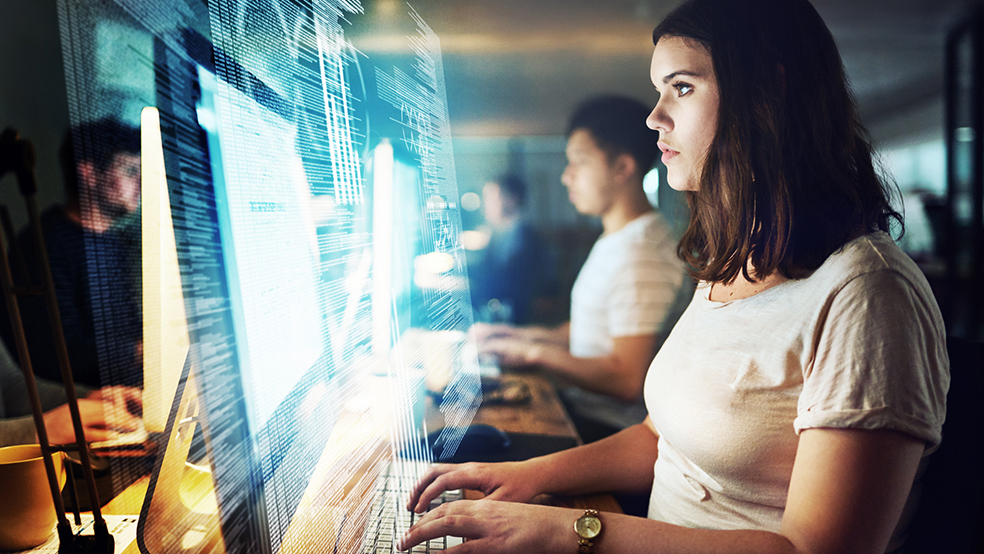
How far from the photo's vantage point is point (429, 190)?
64 cm

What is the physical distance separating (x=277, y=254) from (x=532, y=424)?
66 centimetres

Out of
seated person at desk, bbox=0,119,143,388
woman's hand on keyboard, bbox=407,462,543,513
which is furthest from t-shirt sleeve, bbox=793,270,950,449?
seated person at desk, bbox=0,119,143,388

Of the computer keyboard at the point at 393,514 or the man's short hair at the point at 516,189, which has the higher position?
the man's short hair at the point at 516,189

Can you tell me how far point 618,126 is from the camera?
1286 mm

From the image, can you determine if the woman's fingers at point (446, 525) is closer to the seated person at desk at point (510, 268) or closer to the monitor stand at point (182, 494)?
the monitor stand at point (182, 494)

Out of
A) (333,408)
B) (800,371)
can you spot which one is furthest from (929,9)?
(333,408)

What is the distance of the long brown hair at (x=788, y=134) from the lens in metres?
0.57

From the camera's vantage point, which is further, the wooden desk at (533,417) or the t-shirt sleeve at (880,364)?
the wooden desk at (533,417)

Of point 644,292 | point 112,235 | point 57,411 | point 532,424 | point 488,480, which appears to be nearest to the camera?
point 112,235

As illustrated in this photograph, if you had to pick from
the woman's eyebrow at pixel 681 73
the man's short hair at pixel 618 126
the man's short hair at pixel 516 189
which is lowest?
the man's short hair at pixel 516 189

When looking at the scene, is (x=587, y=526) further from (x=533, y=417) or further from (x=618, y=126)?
(x=618, y=126)

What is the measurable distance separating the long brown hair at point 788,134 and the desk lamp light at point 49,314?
70 centimetres

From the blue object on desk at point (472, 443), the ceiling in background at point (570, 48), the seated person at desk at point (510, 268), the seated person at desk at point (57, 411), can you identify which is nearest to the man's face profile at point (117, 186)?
the seated person at desk at point (57, 411)

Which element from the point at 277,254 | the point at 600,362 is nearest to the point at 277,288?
the point at 277,254
